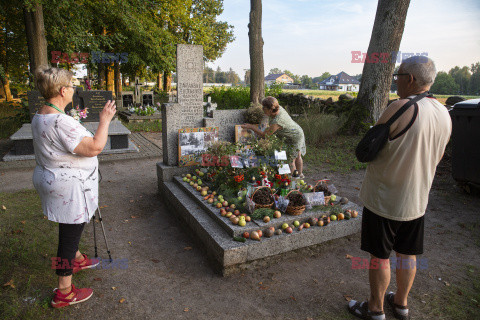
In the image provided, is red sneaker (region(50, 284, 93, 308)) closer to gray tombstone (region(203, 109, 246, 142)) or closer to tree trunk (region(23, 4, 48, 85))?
gray tombstone (region(203, 109, 246, 142))

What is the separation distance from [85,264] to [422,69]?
11.7ft

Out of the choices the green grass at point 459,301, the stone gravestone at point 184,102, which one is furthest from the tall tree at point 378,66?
the green grass at point 459,301

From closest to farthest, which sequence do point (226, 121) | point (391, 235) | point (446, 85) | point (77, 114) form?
point (391, 235), point (226, 121), point (77, 114), point (446, 85)

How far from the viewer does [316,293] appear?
9.98 feet

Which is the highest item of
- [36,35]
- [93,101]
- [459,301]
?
[36,35]

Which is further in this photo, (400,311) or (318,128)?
(318,128)

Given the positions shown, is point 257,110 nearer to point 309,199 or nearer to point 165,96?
point 309,199

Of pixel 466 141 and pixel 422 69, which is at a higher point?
pixel 422 69

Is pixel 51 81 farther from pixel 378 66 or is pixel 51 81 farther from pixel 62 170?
pixel 378 66

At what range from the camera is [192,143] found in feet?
18.1

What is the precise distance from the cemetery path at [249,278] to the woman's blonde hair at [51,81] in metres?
1.87

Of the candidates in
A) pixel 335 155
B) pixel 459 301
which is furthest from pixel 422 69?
pixel 335 155

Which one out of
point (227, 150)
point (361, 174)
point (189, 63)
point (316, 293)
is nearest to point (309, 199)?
point (316, 293)

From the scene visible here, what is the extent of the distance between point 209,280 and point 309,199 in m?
1.60
